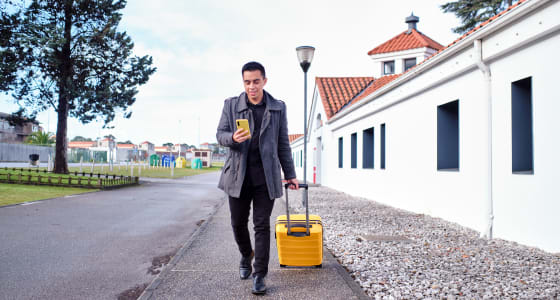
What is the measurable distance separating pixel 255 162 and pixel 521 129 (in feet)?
15.6

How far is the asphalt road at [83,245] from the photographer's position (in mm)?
3676

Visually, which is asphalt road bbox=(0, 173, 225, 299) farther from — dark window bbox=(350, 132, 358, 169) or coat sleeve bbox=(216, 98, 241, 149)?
dark window bbox=(350, 132, 358, 169)

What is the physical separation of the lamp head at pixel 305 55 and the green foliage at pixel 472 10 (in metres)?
17.0

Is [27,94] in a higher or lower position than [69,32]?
lower

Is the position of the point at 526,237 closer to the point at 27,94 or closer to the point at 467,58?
the point at 467,58

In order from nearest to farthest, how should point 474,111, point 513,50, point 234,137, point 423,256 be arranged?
point 234,137 < point 423,256 < point 513,50 < point 474,111

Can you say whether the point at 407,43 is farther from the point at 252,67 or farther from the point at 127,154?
the point at 127,154

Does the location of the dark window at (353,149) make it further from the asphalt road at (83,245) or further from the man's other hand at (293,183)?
the man's other hand at (293,183)

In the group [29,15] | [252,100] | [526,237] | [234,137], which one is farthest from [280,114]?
[29,15]

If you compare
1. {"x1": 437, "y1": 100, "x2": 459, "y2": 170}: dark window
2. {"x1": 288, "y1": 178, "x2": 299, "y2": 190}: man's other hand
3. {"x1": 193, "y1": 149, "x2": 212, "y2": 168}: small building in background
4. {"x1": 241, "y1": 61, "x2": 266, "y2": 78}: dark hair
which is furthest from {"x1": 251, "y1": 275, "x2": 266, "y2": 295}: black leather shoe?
{"x1": 193, "y1": 149, "x2": 212, "y2": 168}: small building in background

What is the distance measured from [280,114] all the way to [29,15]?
18347 millimetres

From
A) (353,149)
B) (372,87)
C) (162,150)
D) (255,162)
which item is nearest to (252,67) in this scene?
(255,162)

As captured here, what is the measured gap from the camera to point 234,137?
3.21m

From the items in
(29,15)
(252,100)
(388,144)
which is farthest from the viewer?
(29,15)
